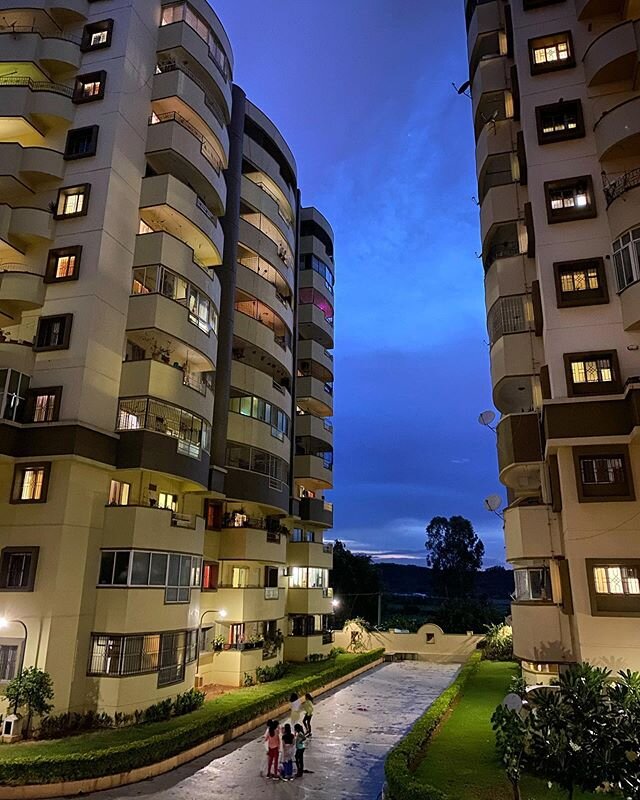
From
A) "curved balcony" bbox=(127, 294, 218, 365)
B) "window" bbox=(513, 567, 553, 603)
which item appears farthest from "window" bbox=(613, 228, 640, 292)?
"curved balcony" bbox=(127, 294, 218, 365)

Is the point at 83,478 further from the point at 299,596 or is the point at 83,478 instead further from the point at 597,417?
the point at 299,596

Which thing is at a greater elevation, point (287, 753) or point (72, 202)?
point (72, 202)

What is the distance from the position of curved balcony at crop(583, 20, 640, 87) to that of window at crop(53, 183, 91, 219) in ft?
54.7

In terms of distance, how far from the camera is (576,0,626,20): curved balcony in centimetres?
1919

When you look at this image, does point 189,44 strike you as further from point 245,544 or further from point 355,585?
point 355,585

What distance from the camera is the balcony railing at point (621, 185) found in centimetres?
1708

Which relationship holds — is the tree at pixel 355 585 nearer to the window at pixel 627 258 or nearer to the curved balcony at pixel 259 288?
the curved balcony at pixel 259 288

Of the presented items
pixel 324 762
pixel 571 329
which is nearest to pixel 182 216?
pixel 571 329

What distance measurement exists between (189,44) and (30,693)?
23.3 meters

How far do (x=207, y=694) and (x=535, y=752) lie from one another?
47.5 feet

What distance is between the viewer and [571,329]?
667 inches

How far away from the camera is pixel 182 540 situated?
19.9m

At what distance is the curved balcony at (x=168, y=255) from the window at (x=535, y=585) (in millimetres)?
15150

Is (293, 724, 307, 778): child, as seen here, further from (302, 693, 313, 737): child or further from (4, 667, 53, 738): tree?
(4, 667, 53, 738): tree
